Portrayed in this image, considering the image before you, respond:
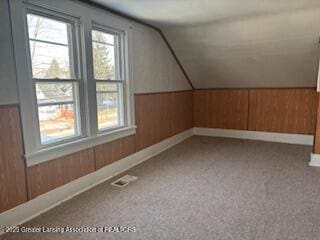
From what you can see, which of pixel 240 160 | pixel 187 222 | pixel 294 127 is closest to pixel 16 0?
pixel 187 222

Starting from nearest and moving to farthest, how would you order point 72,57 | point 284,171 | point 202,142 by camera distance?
point 72,57 → point 284,171 → point 202,142

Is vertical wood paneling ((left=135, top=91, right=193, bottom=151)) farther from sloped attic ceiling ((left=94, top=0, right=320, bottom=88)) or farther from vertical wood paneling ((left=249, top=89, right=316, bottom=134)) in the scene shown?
vertical wood paneling ((left=249, top=89, right=316, bottom=134))

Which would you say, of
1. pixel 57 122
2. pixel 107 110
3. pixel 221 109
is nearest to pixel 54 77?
pixel 57 122

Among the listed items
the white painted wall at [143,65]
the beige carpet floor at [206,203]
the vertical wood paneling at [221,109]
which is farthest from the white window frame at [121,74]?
the vertical wood paneling at [221,109]

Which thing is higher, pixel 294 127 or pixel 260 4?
pixel 260 4

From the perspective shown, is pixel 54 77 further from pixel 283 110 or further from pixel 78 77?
pixel 283 110

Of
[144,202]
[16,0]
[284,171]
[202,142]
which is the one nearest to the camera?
[16,0]

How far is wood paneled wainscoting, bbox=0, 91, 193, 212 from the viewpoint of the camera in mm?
2096

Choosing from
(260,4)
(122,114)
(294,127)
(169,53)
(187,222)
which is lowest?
(187,222)

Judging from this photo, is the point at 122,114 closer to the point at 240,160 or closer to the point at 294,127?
the point at 240,160

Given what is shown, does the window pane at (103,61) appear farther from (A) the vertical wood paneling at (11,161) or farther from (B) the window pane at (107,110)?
(A) the vertical wood paneling at (11,161)

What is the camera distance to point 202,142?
16.7 ft

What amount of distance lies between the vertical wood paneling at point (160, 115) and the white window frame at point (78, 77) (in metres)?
0.27

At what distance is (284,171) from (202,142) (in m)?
1.96
